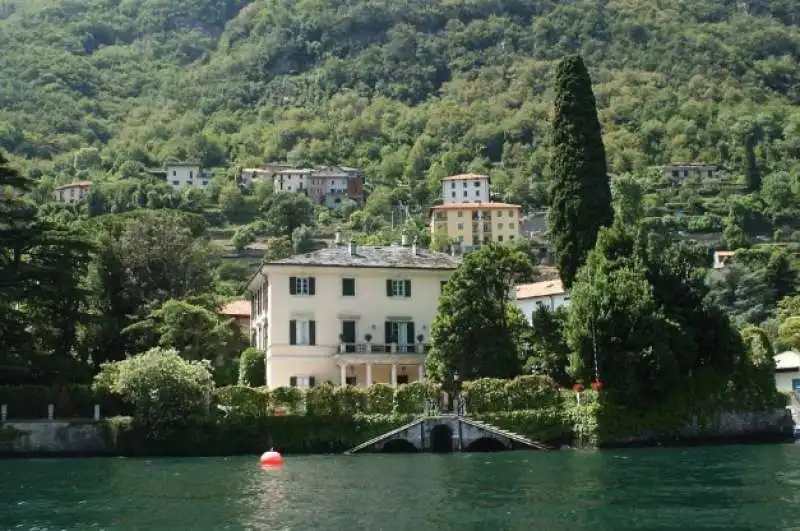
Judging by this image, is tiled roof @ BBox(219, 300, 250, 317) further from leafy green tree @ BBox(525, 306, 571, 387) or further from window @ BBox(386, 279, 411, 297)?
leafy green tree @ BBox(525, 306, 571, 387)

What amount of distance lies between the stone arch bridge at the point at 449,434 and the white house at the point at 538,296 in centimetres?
4659

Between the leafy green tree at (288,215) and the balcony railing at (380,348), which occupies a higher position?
the leafy green tree at (288,215)

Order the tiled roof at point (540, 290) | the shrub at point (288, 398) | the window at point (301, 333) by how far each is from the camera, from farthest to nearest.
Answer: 1. the tiled roof at point (540, 290)
2. the window at point (301, 333)
3. the shrub at point (288, 398)

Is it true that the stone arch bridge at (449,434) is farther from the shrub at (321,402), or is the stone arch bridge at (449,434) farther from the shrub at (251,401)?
the shrub at (251,401)

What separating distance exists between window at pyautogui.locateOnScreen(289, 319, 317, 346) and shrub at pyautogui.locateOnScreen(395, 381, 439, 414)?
10669 millimetres

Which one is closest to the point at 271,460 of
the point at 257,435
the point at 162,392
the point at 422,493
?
the point at 257,435

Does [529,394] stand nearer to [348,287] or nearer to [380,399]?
[380,399]

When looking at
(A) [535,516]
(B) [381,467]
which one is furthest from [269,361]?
(A) [535,516]

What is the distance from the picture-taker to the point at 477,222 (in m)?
172

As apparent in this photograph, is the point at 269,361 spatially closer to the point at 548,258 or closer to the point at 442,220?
the point at 548,258

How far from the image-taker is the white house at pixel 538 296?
101812mm

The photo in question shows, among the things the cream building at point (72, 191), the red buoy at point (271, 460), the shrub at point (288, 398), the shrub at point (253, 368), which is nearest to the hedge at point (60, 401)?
the shrub at point (288, 398)

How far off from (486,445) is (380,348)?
1187 cm

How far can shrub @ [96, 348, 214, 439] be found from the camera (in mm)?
53312
